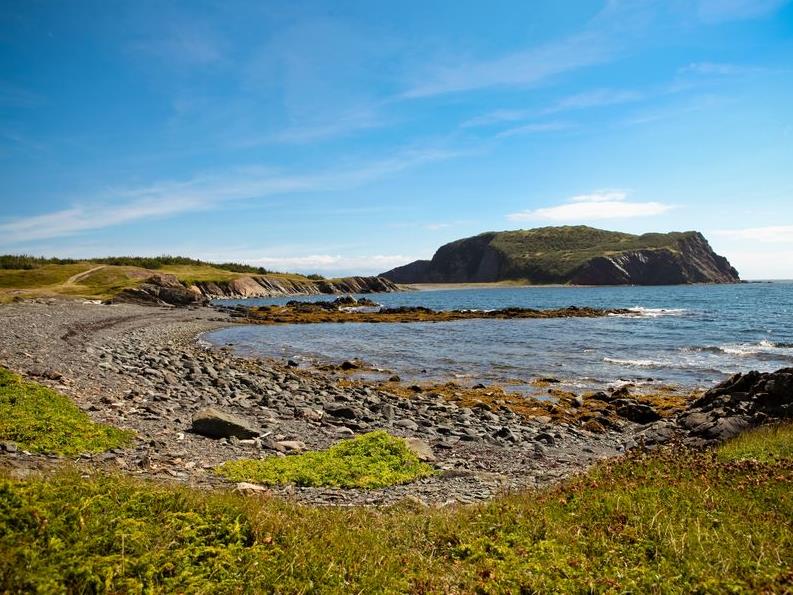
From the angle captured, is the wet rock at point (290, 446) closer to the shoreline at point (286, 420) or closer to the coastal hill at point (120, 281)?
the shoreline at point (286, 420)

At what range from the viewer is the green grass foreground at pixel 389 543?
4730mm

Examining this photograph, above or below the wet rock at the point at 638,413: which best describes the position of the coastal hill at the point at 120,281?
above

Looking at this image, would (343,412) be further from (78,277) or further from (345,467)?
(78,277)

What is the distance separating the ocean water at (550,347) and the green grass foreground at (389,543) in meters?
23.2

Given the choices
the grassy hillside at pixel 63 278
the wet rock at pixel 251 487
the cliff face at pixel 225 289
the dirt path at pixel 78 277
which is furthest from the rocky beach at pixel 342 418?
the dirt path at pixel 78 277

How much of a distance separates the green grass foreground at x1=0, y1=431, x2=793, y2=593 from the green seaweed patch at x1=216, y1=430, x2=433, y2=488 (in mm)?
3015

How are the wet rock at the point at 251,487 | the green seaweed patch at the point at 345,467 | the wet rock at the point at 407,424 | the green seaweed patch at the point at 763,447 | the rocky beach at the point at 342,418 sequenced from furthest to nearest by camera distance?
the wet rock at the point at 407,424, the rocky beach at the point at 342,418, the green seaweed patch at the point at 345,467, the green seaweed patch at the point at 763,447, the wet rock at the point at 251,487

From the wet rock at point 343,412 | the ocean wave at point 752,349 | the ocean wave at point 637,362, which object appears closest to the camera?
the wet rock at point 343,412

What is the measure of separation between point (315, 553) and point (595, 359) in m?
36.9

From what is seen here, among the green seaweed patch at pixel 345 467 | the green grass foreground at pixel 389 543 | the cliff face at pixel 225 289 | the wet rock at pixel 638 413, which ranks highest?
the cliff face at pixel 225 289

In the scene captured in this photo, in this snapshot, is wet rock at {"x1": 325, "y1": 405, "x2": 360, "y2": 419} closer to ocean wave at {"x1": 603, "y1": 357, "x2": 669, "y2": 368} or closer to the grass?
the grass

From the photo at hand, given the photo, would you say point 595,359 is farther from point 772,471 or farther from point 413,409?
point 772,471

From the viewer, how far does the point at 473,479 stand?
11.7 meters

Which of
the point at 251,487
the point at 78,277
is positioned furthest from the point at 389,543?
the point at 78,277
